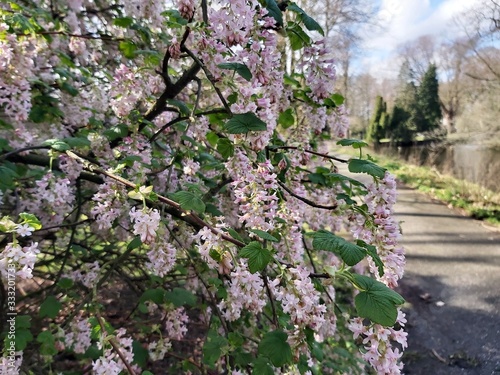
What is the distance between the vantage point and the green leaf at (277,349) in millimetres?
1104

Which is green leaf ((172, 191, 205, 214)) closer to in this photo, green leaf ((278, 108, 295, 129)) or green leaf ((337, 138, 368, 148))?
green leaf ((337, 138, 368, 148))

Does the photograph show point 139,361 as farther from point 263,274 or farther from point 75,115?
point 75,115

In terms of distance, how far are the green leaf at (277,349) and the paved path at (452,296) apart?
3.97 meters

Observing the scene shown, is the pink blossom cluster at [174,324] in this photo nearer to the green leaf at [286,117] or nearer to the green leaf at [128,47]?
the green leaf at [286,117]

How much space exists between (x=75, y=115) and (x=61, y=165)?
0.90 m

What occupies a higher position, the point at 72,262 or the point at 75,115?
the point at 75,115

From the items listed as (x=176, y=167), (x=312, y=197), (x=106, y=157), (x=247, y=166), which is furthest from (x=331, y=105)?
(x=106, y=157)

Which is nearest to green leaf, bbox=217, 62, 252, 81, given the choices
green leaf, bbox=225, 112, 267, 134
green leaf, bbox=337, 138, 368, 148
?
green leaf, bbox=225, 112, 267, 134

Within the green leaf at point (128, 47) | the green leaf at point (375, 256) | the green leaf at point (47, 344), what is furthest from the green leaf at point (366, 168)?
the green leaf at point (128, 47)

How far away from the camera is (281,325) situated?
139cm

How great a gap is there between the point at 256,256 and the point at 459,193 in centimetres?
1312

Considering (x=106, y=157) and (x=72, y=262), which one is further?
(x=72, y=262)

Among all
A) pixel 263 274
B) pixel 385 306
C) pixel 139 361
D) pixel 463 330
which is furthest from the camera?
pixel 463 330

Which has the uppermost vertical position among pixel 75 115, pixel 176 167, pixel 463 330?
pixel 75 115
